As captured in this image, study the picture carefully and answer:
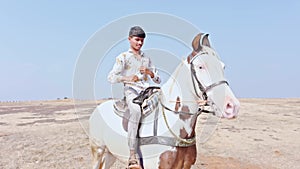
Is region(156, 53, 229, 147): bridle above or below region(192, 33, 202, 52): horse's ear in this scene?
below

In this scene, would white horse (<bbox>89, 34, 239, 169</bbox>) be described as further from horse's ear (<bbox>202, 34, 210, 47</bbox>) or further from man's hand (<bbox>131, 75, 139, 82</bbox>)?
man's hand (<bbox>131, 75, 139, 82</bbox>)

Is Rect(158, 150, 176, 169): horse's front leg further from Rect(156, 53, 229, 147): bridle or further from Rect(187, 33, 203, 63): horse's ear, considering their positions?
Rect(187, 33, 203, 63): horse's ear

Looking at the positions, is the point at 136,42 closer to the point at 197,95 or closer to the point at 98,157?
the point at 197,95

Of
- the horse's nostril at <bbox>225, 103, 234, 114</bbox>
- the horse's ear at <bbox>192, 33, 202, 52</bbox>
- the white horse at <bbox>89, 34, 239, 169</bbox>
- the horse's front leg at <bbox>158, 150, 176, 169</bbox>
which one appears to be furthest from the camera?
the horse's front leg at <bbox>158, 150, 176, 169</bbox>

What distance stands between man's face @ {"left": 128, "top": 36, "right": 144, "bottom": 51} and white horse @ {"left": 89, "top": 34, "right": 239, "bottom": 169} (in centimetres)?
62

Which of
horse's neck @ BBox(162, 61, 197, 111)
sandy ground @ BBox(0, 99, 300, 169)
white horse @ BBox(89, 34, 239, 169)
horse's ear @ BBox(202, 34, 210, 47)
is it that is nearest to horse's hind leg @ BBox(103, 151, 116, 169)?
sandy ground @ BBox(0, 99, 300, 169)

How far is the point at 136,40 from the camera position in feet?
13.0

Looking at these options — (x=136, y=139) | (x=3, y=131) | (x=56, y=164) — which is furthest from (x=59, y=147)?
(x=136, y=139)

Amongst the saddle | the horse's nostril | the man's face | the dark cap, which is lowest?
the horse's nostril

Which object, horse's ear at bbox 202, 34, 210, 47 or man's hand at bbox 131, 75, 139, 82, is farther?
man's hand at bbox 131, 75, 139, 82

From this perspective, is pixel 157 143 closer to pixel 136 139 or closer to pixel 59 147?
pixel 136 139

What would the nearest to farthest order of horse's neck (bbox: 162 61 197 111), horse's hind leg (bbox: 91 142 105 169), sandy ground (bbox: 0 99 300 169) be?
horse's neck (bbox: 162 61 197 111)
horse's hind leg (bbox: 91 142 105 169)
sandy ground (bbox: 0 99 300 169)

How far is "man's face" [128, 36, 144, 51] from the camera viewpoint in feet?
13.0

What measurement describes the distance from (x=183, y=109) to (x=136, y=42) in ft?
3.67
